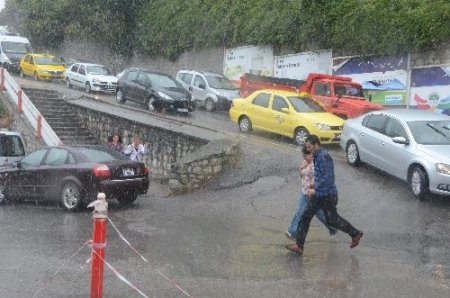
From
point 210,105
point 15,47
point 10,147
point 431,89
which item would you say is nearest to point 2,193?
point 10,147

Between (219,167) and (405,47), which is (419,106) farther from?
(219,167)

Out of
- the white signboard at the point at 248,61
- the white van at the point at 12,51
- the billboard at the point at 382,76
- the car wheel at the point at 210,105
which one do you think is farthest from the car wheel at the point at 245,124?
the white van at the point at 12,51

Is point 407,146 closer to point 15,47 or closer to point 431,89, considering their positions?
point 431,89

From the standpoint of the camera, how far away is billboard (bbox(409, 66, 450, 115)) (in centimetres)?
2266

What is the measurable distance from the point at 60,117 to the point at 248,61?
1167cm

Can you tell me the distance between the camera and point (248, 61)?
34000 millimetres

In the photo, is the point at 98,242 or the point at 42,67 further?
the point at 42,67

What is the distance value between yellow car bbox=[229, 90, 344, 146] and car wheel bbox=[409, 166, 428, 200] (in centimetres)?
523

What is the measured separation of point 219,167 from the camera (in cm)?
1638

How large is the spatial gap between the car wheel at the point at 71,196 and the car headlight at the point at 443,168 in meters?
7.15

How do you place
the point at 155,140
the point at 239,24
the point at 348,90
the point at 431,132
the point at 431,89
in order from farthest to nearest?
the point at 239,24
the point at 431,89
the point at 348,90
the point at 155,140
the point at 431,132

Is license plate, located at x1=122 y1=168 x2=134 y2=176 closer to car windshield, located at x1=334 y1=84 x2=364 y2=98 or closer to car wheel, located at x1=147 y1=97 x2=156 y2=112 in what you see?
car windshield, located at x1=334 y1=84 x2=364 y2=98

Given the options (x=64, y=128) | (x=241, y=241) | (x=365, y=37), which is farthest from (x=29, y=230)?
(x=365, y=37)

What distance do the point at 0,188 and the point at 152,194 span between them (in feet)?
12.6
